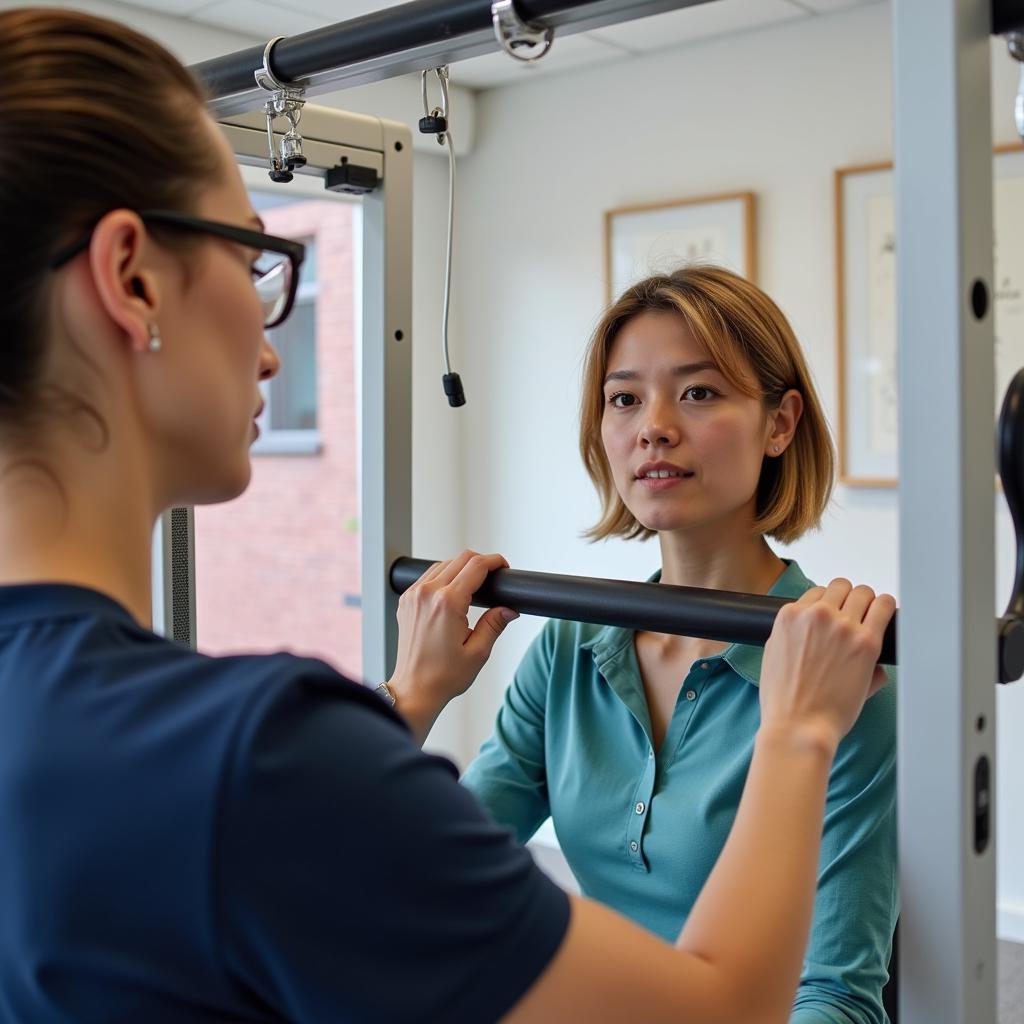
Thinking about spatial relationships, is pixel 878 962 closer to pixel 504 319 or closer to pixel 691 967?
pixel 691 967

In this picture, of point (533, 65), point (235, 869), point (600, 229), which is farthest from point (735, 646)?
point (533, 65)

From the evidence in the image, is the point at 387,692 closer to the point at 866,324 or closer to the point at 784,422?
the point at 784,422

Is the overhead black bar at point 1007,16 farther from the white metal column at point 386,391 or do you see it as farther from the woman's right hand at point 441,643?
the white metal column at point 386,391

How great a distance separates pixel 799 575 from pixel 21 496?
3.25 feet

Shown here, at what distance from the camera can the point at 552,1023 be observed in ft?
2.02

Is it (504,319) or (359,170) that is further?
(504,319)

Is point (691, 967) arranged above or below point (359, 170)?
below

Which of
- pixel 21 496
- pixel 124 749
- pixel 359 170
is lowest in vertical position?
pixel 124 749

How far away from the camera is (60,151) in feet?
2.19

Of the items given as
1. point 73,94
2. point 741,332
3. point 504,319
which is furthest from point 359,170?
point 504,319

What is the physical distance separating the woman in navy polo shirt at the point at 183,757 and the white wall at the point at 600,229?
7.69 ft

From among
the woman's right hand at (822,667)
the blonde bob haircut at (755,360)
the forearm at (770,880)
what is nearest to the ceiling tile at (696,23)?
the blonde bob haircut at (755,360)

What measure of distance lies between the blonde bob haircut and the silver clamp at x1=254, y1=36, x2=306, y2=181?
0.47 m

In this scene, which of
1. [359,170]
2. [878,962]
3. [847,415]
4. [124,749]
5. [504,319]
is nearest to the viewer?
[124,749]
